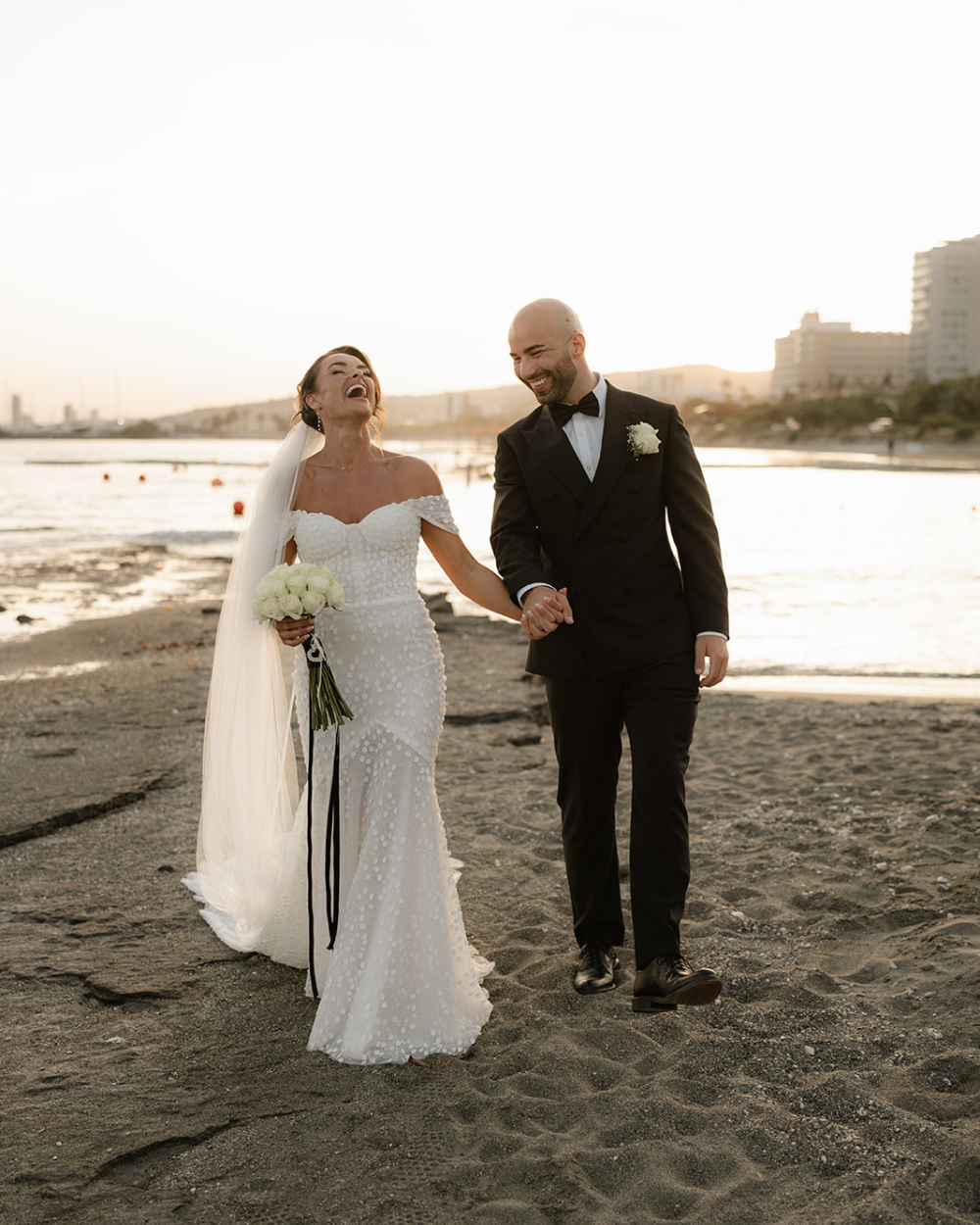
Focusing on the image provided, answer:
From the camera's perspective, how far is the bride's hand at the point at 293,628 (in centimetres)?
362

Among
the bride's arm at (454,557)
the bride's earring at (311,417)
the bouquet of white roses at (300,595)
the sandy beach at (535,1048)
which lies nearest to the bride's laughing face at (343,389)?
the bride's earring at (311,417)

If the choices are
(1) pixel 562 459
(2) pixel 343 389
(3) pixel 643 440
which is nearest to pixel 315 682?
(2) pixel 343 389

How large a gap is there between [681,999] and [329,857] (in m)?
1.30

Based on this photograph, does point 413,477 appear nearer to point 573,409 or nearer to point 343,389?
point 343,389

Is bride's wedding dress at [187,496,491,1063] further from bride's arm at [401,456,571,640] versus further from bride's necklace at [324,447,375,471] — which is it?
bride's necklace at [324,447,375,471]

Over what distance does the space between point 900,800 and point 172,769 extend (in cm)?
460

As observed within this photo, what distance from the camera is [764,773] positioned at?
6812mm

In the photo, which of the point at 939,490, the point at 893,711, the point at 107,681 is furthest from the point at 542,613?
the point at 939,490

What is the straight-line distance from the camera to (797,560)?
21.4 metres

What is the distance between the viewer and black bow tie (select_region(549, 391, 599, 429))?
155 inches

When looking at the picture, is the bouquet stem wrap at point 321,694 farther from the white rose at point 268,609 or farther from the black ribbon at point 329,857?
the white rose at point 268,609

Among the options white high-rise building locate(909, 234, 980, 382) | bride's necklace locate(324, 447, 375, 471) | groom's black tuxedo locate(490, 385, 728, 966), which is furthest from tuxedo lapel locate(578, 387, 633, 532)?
white high-rise building locate(909, 234, 980, 382)

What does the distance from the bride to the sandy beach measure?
185mm

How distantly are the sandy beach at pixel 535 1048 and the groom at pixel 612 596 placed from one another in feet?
1.38
